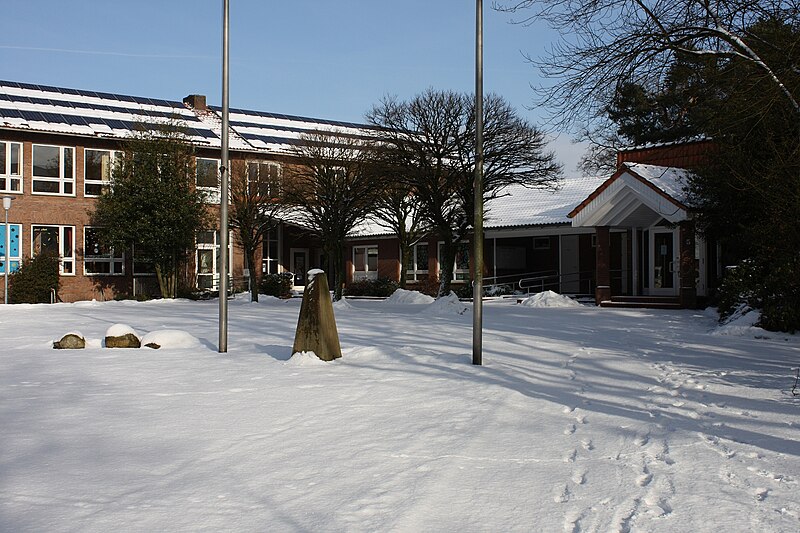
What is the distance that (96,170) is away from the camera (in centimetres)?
3172

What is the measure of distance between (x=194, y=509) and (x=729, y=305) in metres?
14.6

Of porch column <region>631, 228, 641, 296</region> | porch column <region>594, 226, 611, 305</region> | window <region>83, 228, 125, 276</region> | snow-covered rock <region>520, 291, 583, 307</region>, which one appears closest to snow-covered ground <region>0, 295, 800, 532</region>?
porch column <region>594, 226, 611, 305</region>

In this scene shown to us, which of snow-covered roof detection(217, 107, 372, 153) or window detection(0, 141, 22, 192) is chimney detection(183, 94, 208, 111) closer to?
snow-covered roof detection(217, 107, 372, 153)

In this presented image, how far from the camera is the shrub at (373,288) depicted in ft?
108

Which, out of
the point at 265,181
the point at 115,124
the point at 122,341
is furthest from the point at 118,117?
the point at 122,341

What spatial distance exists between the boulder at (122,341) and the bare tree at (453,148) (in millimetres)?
11346

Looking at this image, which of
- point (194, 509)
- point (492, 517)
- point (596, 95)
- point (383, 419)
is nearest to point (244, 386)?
point (383, 419)

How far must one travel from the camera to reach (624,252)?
A: 92.9 ft

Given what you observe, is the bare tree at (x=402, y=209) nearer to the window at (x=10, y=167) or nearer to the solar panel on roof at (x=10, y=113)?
the window at (x=10, y=167)

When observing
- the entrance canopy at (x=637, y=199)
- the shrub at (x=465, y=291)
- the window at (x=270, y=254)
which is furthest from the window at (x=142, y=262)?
the entrance canopy at (x=637, y=199)

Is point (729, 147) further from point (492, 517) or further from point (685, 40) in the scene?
point (492, 517)

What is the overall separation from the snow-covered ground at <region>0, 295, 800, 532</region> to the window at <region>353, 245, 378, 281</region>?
978 inches

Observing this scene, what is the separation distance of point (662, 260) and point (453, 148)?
765 centimetres

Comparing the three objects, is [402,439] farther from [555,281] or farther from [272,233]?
[272,233]
